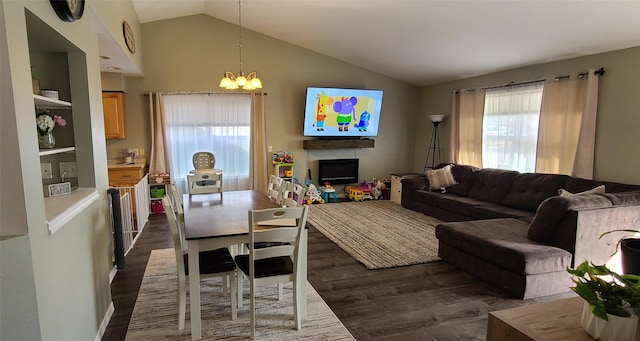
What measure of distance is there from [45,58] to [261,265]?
216 cm

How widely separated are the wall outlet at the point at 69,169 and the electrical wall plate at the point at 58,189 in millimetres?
273

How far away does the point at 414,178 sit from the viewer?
243 inches

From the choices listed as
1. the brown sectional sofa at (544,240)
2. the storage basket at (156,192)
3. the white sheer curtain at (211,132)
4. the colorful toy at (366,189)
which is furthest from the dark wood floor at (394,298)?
the colorful toy at (366,189)

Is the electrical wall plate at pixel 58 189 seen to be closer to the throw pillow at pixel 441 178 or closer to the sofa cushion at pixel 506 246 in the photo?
the sofa cushion at pixel 506 246

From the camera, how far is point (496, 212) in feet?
14.5

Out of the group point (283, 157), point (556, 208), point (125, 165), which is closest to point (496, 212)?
point (556, 208)

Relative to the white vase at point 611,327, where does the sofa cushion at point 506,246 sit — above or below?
below

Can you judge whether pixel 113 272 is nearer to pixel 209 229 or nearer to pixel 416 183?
pixel 209 229

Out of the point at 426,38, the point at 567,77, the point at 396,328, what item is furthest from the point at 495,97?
the point at 396,328

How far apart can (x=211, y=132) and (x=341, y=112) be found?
2.57 m

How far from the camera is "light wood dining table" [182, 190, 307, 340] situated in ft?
7.54

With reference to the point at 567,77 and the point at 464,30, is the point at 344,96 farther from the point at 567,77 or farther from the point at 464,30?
the point at 567,77

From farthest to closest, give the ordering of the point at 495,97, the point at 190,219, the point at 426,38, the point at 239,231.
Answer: the point at 495,97
the point at 426,38
the point at 190,219
the point at 239,231

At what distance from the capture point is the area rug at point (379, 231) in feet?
12.8
